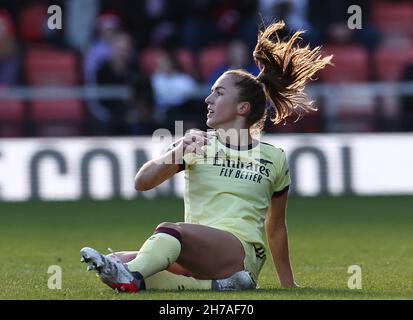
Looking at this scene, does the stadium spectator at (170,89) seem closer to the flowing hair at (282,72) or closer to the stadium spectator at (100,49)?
the stadium spectator at (100,49)

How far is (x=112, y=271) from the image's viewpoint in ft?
22.6

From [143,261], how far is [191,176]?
2.30 feet

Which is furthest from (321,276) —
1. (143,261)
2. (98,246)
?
(98,246)

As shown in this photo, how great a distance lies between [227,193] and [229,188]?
0.03 meters

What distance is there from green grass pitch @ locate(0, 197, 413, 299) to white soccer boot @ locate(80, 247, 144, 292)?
0.30ft

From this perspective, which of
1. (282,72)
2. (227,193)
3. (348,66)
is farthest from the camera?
(348,66)

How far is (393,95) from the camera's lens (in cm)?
1791

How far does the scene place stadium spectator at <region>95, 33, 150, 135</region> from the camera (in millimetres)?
17328

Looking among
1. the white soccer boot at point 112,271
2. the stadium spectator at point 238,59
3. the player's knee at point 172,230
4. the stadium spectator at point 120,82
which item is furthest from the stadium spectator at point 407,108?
the white soccer boot at point 112,271

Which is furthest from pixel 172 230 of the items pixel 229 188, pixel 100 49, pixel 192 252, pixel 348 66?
pixel 348 66

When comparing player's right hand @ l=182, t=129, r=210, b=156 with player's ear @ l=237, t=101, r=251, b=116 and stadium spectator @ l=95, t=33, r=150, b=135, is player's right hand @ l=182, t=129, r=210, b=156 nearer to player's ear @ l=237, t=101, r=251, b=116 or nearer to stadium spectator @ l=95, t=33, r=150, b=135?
player's ear @ l=237, t=101, r=251, b=116

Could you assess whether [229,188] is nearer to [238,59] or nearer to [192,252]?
[192,252]

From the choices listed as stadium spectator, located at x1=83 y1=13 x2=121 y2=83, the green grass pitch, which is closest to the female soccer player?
the green grass pitch
